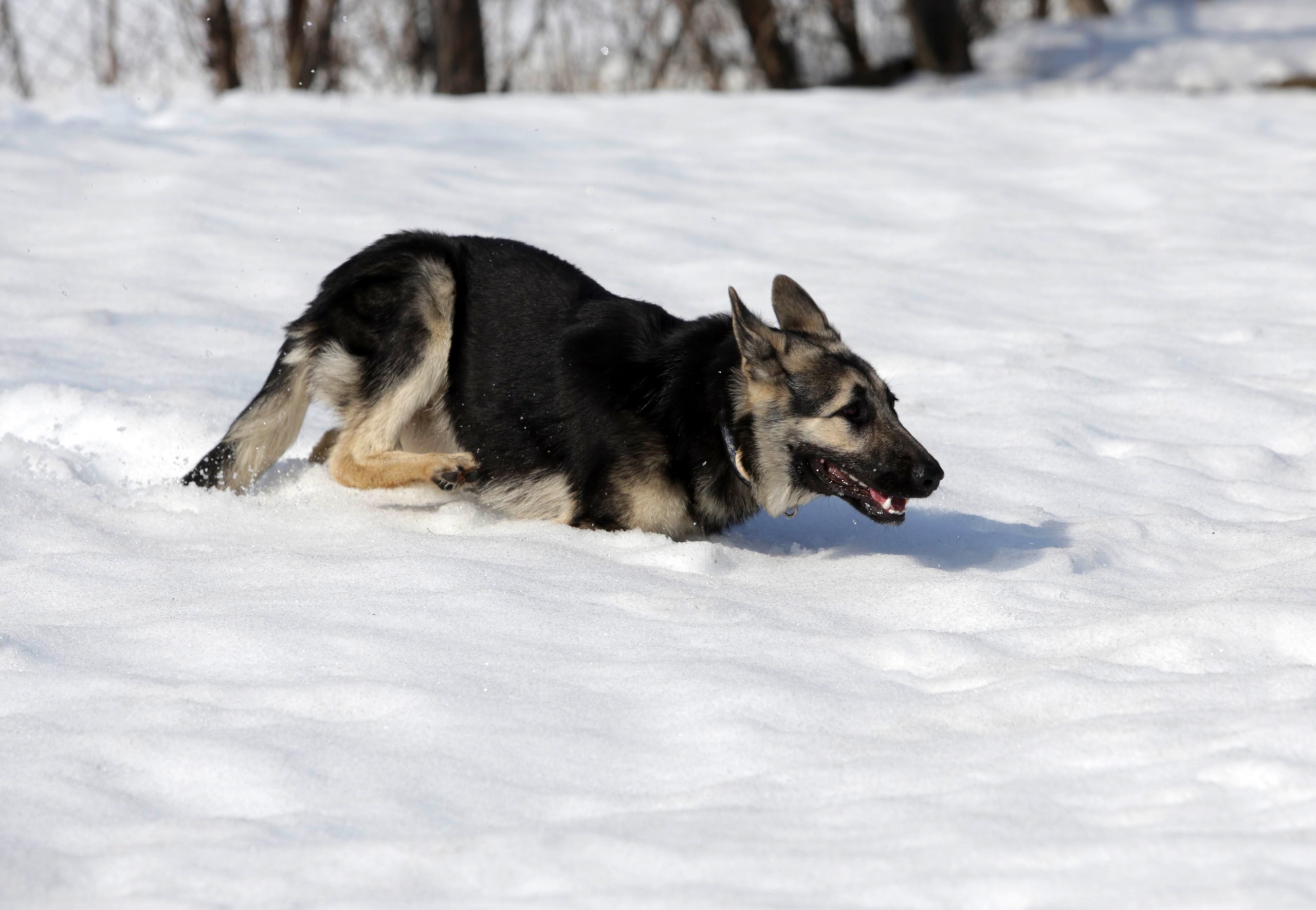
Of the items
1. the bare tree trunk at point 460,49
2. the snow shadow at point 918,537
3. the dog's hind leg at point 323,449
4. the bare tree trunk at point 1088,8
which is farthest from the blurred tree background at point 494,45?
the snow shadow at point 918,537

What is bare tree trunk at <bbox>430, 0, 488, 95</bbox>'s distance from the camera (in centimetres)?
1261

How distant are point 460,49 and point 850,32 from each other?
15.1ft

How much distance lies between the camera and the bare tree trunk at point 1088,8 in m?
18.8

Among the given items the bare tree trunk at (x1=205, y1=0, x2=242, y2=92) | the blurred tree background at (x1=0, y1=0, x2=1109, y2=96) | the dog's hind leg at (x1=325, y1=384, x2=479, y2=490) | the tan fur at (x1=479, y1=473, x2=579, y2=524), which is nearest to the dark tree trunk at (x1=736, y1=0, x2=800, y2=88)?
the blurred tree background at (x1=0, y1=0, x2=1109, y2=96)

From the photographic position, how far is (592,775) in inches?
113

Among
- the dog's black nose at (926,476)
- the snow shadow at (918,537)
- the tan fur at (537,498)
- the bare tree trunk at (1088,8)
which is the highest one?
the bare tree trunk at (1088,8)

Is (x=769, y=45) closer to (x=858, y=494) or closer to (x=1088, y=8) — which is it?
(x=1088, y=8)

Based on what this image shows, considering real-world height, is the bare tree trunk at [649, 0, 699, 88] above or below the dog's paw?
above

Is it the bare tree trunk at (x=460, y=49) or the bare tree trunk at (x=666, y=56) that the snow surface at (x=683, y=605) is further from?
the bare tree trunk at (x=666, y=56)

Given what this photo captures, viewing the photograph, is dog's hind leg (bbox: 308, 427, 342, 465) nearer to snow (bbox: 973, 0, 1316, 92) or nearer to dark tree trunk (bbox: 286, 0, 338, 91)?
dark tree trunk (bbox: 286, 0, 338, 91)

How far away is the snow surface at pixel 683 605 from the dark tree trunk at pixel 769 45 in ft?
19.8

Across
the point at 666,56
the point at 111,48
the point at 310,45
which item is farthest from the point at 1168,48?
the point at 111,48

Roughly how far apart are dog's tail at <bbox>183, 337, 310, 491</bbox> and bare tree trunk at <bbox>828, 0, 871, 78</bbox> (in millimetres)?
11172

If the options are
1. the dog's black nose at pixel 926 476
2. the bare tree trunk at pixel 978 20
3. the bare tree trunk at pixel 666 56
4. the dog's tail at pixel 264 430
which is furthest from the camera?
the bare tree trunk at pixel 978 20
